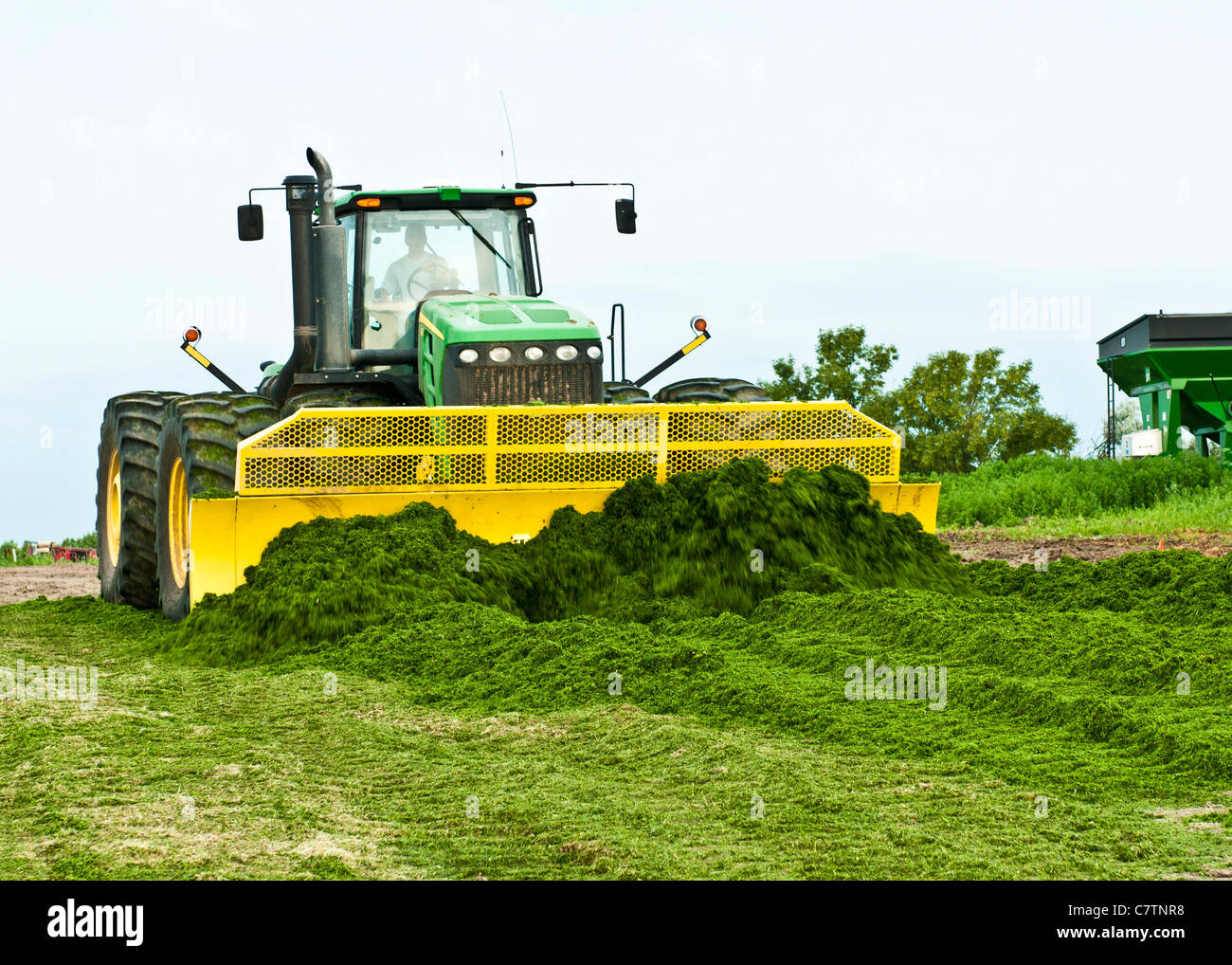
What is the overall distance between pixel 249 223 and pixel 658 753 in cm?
603

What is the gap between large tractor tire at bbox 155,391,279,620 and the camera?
927 centimetres

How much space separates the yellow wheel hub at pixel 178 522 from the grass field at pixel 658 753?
1062mm

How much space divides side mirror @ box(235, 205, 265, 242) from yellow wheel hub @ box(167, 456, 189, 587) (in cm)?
165

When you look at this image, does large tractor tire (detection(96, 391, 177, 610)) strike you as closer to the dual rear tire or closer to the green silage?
the dual rear tire

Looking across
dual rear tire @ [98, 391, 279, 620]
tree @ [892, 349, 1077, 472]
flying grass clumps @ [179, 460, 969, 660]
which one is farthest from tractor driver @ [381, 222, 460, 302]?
tree @ [892, 349, 1077, 472]

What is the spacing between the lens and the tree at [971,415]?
38.9 metres

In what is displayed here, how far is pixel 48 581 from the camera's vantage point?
15.8m

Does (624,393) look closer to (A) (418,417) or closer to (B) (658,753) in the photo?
(A) (418,417)

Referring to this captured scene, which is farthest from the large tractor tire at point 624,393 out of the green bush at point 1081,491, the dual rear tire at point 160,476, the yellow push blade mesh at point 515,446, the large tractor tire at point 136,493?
the green bush at point 1081,491

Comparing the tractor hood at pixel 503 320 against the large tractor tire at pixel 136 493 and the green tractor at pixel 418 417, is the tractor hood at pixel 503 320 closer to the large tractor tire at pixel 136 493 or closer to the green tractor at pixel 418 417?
the green tractor at pixel 418 417

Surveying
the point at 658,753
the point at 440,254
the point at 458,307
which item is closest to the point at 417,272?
the point at 440,254

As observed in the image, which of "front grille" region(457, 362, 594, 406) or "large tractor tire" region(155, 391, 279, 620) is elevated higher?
"front grille" region(457, 362, 594, 406)
